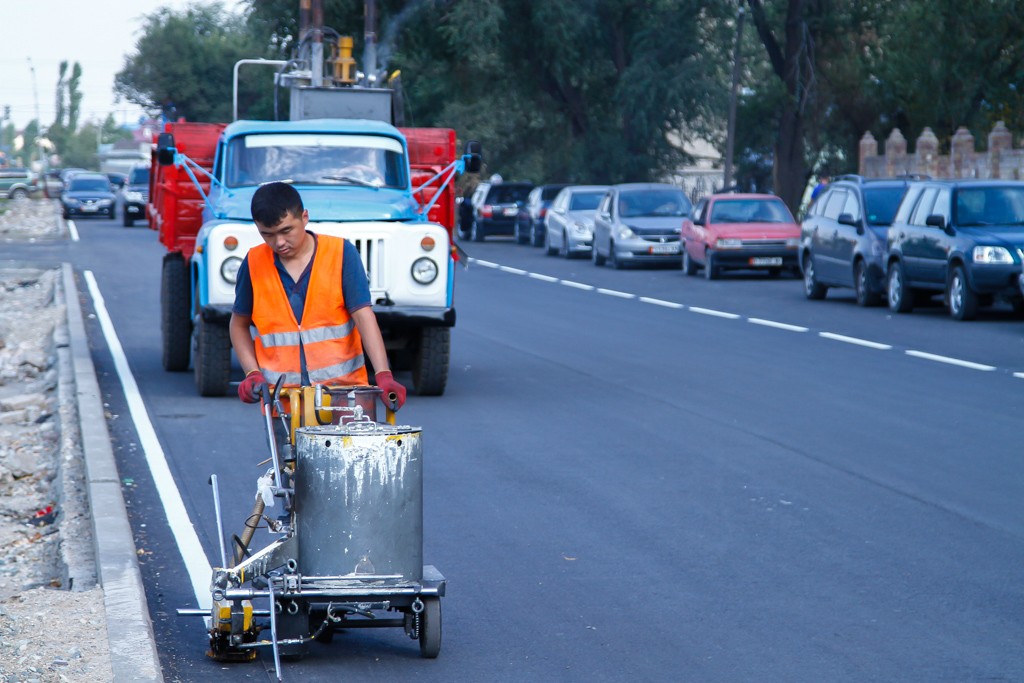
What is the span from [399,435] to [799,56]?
121ft

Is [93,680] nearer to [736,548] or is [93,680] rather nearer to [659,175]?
[736,548]

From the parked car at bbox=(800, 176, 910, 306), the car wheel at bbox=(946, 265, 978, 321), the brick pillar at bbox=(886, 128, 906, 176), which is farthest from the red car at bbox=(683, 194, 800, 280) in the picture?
the brick pillar at bbox=(886, 128, 906, 176)

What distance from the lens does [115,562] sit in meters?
7.18

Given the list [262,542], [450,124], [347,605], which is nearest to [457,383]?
[262,542]

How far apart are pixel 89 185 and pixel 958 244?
1904 inches

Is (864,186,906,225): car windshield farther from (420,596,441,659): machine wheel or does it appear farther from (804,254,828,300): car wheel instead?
(420,596,441,659): machine wheel

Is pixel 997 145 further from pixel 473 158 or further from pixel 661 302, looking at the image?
pixel 473 158

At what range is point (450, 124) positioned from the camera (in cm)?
6103

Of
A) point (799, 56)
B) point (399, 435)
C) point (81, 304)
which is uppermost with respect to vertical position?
point (799, 56)

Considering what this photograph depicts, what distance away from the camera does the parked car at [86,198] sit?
205 ft

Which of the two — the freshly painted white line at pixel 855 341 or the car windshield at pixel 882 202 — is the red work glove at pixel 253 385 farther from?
the car windshield at pixel 882 202

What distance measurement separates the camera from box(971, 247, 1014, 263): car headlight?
66.3 ft

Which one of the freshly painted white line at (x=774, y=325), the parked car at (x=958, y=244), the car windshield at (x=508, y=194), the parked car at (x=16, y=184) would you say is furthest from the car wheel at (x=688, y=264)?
the parked car at (x=16, y=184)

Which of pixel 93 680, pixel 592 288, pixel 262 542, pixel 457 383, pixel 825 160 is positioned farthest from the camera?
pixel 825 160
